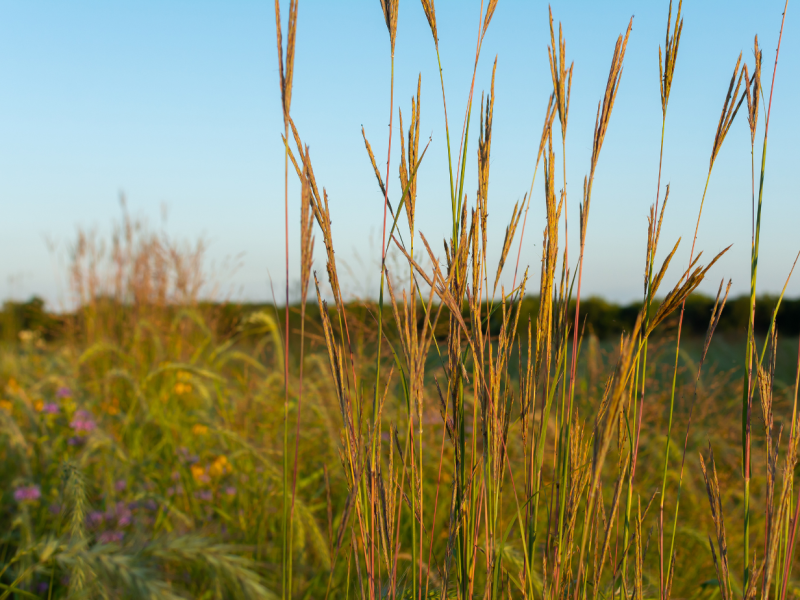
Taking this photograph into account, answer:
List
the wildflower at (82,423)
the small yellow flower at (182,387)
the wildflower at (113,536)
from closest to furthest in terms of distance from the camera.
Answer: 1. the wildflower at (113,536)
2. the wildflower at (82,423)
3. the small yellow flower at (182,387)

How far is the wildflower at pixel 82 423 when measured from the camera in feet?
7.17

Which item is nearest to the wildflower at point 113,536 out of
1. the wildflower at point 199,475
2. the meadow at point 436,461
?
the meadow at point 436,461

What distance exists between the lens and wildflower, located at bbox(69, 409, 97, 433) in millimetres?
2186

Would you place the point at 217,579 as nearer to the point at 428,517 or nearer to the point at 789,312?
the point at 428,517

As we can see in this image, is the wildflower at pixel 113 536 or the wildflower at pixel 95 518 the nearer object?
the wildflower at pixel 113 536

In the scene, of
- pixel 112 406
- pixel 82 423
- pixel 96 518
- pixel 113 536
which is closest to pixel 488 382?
pixel 113 536

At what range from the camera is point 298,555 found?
1.87 m

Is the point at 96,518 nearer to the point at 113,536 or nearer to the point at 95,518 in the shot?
the point at 95,518

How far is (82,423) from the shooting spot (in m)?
2.21

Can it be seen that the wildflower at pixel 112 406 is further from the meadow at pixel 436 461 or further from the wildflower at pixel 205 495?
the wildflower at pixel 205 495

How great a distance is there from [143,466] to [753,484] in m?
2.82

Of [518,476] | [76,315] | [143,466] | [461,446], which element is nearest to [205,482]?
[143,466]

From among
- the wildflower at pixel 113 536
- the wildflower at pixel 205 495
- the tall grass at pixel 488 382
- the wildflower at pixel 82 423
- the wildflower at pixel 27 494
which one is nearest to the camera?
the tall grass at pixel 488 382

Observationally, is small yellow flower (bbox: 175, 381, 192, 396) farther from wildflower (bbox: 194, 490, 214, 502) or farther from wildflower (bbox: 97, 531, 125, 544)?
wildflower (bbox: 97, 531, 125, 544)
